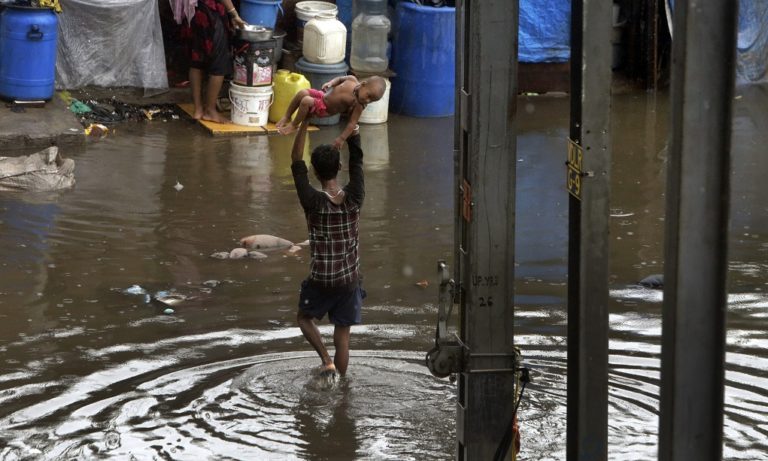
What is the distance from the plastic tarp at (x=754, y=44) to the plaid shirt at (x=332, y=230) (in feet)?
34.1

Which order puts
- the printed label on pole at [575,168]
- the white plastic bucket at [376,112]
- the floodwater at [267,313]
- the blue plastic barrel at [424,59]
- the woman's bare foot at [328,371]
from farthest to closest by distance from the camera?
the blue plastic barrel at [424,59], the white plastic bucket at [376,112], the woman's bare foot at [328,371], the floodwater at [267,313], the printed label on pole at [575,168]

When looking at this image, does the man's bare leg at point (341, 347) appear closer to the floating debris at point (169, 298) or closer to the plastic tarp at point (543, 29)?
the floating debris at point (169, 298)

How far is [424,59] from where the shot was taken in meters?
13.4

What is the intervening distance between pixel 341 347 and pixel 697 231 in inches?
135

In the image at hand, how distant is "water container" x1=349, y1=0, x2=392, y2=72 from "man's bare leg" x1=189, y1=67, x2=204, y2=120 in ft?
6.10

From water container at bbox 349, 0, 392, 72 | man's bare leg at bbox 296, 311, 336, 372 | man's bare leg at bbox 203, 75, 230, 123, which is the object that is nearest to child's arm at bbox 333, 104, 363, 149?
man's bare leg at bbox 296, 311, 336, 372

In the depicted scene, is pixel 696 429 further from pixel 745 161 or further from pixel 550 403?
pixel 745 161

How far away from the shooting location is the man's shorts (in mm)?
6380

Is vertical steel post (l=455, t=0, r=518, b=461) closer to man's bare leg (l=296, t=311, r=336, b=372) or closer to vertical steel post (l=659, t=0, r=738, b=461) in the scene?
vertical steel post (l=659, t=0, r=738, b=461)

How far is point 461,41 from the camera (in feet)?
14.4

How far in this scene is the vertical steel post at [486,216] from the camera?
4.21 m

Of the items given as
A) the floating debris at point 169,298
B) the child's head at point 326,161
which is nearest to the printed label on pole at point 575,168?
the child's head at point 326,161

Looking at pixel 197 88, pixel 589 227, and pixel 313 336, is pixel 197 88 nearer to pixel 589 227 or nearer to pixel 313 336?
pixel 313 336

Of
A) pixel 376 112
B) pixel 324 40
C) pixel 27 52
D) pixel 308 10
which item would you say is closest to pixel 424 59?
pixel 376 112
